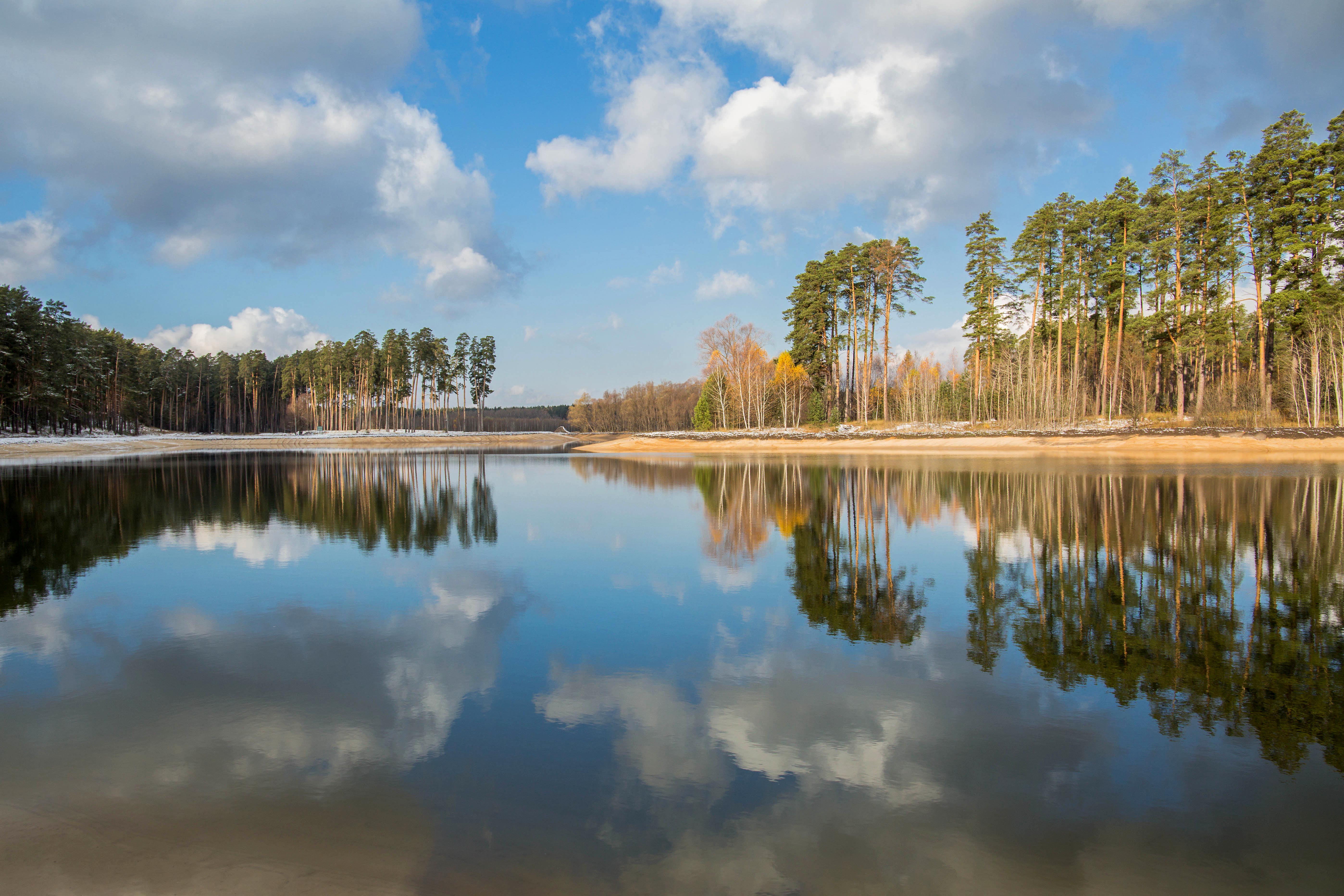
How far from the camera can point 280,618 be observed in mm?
7719

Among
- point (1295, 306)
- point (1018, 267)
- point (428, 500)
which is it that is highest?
point (1018, 267)

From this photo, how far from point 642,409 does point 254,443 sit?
2131 inches

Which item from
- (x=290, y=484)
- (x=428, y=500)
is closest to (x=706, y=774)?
(x=428, y=500)

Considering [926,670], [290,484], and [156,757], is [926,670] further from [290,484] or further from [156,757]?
[290,484]

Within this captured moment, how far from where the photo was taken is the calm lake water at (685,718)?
10.9ft

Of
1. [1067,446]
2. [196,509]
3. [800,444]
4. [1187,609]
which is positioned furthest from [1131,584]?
[800,444]

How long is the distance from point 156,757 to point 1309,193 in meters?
50.1

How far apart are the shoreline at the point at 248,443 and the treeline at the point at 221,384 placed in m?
3.92

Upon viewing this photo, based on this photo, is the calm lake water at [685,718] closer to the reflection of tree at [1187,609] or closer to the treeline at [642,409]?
the reflection of tree at [1187,609]

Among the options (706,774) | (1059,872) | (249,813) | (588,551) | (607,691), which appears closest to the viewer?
(1059,872)

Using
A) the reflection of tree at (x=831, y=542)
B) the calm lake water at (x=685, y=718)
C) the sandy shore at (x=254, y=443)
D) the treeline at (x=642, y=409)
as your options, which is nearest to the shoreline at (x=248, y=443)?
the sandy shore at (x=254, y=443)

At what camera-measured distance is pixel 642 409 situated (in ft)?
360

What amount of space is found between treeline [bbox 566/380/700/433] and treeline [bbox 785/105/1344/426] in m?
43.6

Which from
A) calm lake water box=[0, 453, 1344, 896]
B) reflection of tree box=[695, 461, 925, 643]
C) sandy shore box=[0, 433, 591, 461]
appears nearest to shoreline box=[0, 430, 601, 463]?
sandy shore box=[0, 433, 591, 461]
